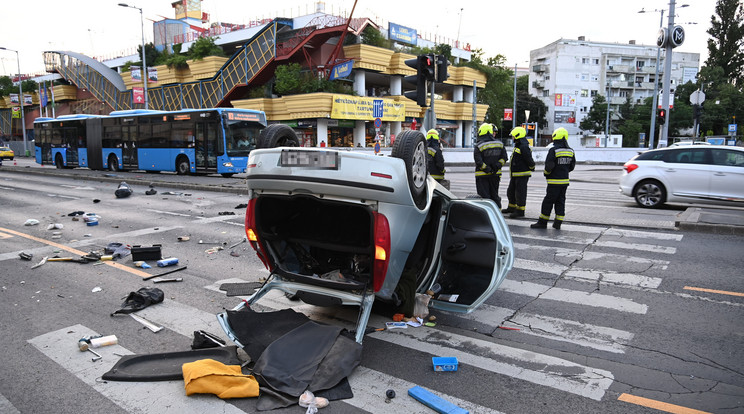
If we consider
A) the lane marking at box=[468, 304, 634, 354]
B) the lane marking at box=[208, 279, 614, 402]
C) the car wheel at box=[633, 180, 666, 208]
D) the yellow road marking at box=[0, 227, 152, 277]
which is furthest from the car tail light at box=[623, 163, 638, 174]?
the yellow road marking at box=[0, 227, 152, 277]

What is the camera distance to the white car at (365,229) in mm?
3742

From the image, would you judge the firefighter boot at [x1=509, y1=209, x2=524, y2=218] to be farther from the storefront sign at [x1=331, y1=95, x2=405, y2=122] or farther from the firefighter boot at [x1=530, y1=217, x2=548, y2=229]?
the storefront sign at [x1=331, y1=95, x2=405, y2=122]

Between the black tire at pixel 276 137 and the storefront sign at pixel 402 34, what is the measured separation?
131 ft

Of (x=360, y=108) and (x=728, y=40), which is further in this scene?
(x=728, y=40)

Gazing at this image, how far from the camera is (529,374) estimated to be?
12.2 feet

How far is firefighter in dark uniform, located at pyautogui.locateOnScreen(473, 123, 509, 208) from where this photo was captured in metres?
9.88

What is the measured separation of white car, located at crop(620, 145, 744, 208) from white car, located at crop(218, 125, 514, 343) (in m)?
9.23

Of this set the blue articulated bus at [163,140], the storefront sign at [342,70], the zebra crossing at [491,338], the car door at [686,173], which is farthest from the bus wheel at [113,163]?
the car door at [686,173]

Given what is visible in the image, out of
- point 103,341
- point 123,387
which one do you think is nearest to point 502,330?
point 123,387

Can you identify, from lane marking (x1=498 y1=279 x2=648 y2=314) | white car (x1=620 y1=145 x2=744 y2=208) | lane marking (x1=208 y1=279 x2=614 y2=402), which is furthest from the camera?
white car (x1=620 y1=145 x2=744 y2=208)

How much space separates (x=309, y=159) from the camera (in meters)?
3.80

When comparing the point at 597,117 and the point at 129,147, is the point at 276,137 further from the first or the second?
the point at 597,117

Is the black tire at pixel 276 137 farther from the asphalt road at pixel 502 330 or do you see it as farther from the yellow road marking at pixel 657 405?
the yellow road marking at pixel 657 405

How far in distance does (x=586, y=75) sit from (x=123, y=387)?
97.3 meters
